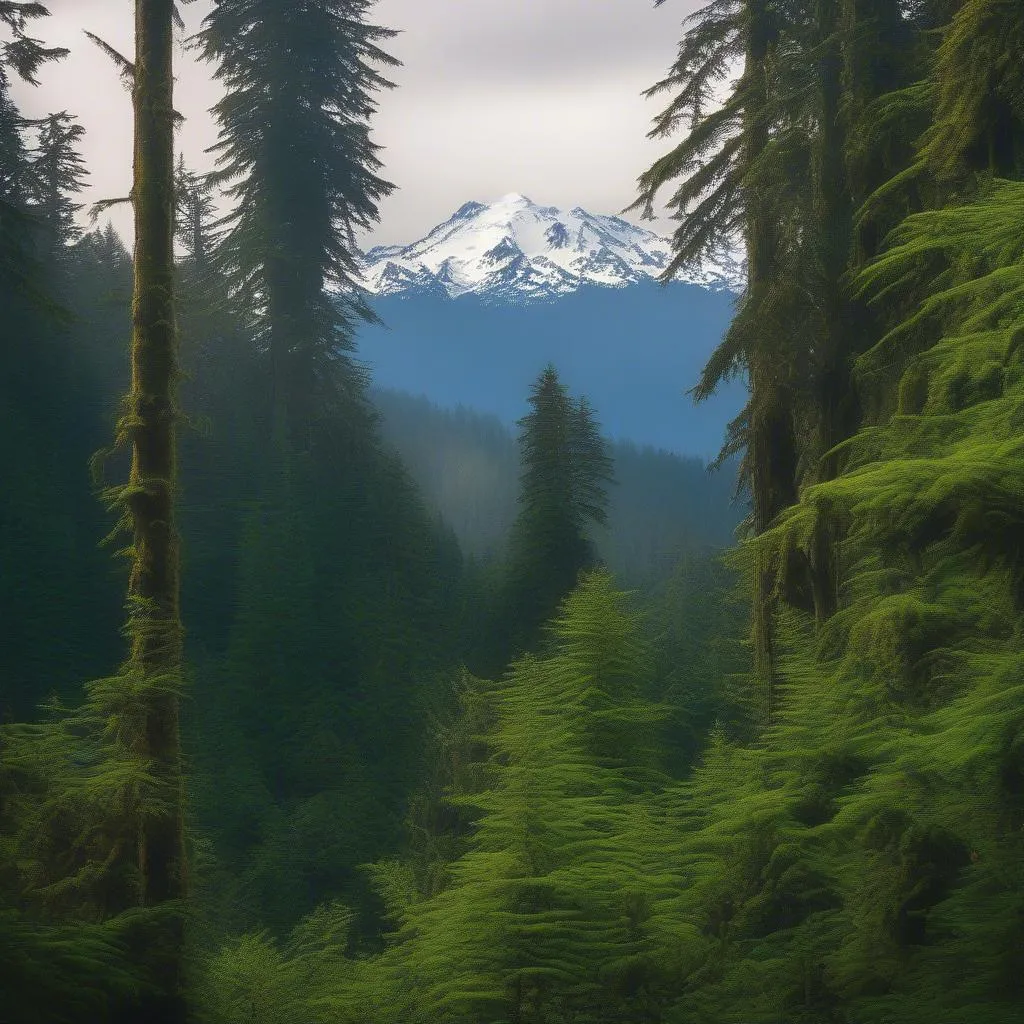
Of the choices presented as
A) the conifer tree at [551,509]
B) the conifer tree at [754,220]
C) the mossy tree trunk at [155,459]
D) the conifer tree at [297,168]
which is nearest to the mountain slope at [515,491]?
the conifer tree at [551,509]

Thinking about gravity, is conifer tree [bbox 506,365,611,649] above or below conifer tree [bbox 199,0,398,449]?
below

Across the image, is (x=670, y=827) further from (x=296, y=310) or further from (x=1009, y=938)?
(x=296, y=310)

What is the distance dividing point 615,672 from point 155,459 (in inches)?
231

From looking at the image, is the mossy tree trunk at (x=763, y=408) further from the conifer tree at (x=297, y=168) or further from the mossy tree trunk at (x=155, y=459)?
the conifer tree at (x=297, y=168)

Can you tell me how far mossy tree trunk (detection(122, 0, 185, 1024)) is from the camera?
7828 mm

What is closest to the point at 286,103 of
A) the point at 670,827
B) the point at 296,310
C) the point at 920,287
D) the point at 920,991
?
the point at 296,310

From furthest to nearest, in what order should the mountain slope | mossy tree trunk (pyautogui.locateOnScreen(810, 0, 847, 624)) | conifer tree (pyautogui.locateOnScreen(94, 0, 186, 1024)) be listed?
the mountain slope
mossy tree trunk (pyautogui.locateOnScreen(810, 0, 847, 624))
conifer tree (pyautogui.locateOnScreen(94, 0, 186, 1024))

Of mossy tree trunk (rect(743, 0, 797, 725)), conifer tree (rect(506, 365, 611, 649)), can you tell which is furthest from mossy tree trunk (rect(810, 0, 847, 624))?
conifer tree (rect(506, 365, 611, 649))

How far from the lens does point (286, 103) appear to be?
2966 centimetres

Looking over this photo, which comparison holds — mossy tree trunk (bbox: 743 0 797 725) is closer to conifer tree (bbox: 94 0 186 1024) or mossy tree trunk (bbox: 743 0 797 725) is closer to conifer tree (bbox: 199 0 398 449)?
conifer tree (bbox: 94 0 186 1024)

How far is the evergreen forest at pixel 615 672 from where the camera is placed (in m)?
4.96

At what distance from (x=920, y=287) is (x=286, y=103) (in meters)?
25.0

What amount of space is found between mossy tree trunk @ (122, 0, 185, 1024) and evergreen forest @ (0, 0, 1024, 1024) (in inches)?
1.3

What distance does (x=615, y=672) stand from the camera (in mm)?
11617
